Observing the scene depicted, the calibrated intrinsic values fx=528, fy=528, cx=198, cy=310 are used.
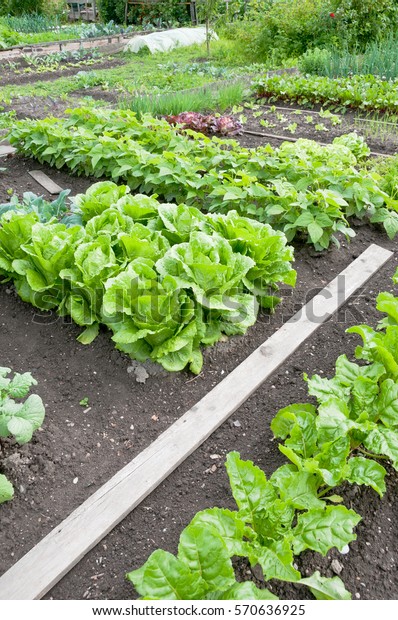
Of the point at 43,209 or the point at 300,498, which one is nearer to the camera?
the point at 300,498

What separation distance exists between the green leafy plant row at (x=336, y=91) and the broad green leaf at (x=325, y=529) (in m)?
5.82

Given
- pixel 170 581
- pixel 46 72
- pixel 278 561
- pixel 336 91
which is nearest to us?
Answer: pixel 170 581

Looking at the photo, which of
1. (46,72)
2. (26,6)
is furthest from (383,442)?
(26,6)

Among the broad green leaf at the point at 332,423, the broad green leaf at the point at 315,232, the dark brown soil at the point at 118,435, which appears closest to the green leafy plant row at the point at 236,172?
the broad green leaf at the point at 315,232

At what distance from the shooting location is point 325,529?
1612mm

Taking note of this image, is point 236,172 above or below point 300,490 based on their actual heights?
above

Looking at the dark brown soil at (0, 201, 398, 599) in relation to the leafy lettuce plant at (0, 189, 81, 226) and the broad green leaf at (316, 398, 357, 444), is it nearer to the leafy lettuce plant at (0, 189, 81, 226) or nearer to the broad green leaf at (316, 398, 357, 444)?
the broad green leaf at (316, 398, 357, 444)

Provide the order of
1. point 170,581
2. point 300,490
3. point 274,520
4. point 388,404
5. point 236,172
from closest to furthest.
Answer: point 170,581 → point 274,520 → point 300,490 → point 388,404 → point 236,172

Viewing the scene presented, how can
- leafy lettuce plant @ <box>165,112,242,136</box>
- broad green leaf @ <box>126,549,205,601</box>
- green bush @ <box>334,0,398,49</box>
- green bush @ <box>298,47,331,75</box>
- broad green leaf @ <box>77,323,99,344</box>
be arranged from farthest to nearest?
green bush @ <box>334,0,398,49</box> < green bush @ <box>298,47,331,75</box> < leafy lettuce plant @ <box>165,112,242,136</box> < broad green leaf @ <box>77,323,99,344</box> < broad green leaf @ <box>126,549,205,601</box>

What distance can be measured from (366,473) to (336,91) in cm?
611

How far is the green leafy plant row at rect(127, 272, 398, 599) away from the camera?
144cm

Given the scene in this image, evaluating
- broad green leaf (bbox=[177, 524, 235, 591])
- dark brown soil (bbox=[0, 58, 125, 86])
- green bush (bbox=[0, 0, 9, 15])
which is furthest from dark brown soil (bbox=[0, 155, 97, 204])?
green bush (bbox=[0, 0, 9, 15])

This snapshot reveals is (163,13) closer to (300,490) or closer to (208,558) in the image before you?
(300,490)
